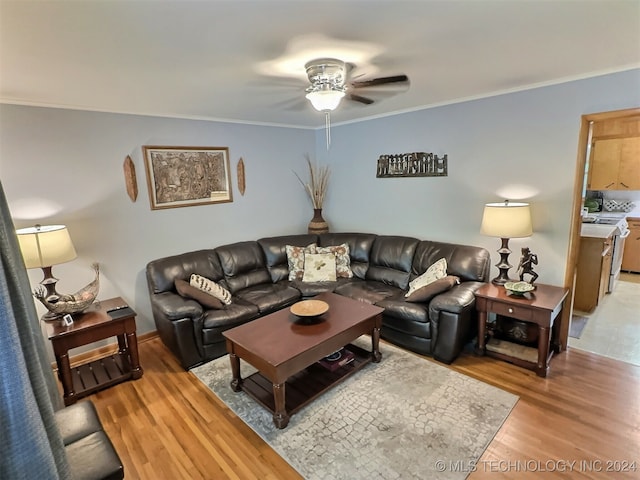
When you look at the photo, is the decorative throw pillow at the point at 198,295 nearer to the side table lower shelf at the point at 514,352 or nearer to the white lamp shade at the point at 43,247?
the white lamp shade at the point at 43,247

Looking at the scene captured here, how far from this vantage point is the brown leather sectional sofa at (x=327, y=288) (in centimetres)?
302

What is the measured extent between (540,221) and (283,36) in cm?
287

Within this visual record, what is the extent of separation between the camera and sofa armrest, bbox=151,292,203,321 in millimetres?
2971

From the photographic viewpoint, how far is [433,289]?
10.3ft

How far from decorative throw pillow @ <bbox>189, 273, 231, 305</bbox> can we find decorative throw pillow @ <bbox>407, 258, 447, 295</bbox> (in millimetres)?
1919

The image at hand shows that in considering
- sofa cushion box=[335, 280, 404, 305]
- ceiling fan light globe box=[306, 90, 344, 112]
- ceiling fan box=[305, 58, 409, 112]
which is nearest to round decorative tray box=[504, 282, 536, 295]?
sofa cushion box=[335, 280, 404, 305]

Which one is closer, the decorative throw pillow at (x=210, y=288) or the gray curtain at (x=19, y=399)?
the gray curtain at (x=19, y=399)

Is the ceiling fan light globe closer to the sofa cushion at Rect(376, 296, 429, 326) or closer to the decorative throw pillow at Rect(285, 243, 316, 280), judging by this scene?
the sofa cushion at Rect(376, 296, 429, 326)

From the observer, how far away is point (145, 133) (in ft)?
11.5

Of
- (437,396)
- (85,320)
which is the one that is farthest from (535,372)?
(85,320)

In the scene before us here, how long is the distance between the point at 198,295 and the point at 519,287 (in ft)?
9.78

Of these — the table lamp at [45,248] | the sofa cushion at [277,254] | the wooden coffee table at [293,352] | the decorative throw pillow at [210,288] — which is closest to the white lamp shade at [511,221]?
the wooden coffee table at [293,352]

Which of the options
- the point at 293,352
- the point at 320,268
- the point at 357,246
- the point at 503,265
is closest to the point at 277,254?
the point at 320,268

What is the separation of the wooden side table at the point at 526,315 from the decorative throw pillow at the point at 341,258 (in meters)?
1.61
